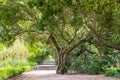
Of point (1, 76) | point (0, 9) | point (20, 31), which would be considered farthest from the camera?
point (20, 31)

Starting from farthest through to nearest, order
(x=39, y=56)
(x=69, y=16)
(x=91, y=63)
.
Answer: (x=39, y=56), (x=91, y=63), (x=69, y=16)

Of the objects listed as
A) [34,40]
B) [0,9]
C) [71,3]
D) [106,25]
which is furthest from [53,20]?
[34,40]

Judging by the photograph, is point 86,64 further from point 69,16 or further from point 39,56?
point 39,56

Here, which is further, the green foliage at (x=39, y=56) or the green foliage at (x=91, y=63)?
the green foliage at (x=39, y=56)

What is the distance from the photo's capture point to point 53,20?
1156cm

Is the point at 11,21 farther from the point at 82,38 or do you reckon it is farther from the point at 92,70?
the point at 92,70

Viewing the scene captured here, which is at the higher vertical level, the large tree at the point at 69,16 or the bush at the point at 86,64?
the large tree at the point at 69,16

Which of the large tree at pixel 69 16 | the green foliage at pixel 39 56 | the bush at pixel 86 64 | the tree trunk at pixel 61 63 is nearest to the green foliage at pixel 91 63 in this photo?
the bush at pixel 86 64

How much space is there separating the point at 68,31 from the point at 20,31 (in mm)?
3363

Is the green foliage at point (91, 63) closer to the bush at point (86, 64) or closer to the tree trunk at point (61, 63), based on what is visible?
the bush at point (86, 64)

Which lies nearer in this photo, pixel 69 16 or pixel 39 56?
pixel 69 16

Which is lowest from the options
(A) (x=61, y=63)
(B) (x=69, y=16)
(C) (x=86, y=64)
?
(C) (x=86, y=64)

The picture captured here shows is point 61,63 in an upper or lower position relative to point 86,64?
upper

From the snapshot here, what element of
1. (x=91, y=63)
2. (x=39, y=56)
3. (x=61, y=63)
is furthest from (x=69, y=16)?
(x=39, y=56)
